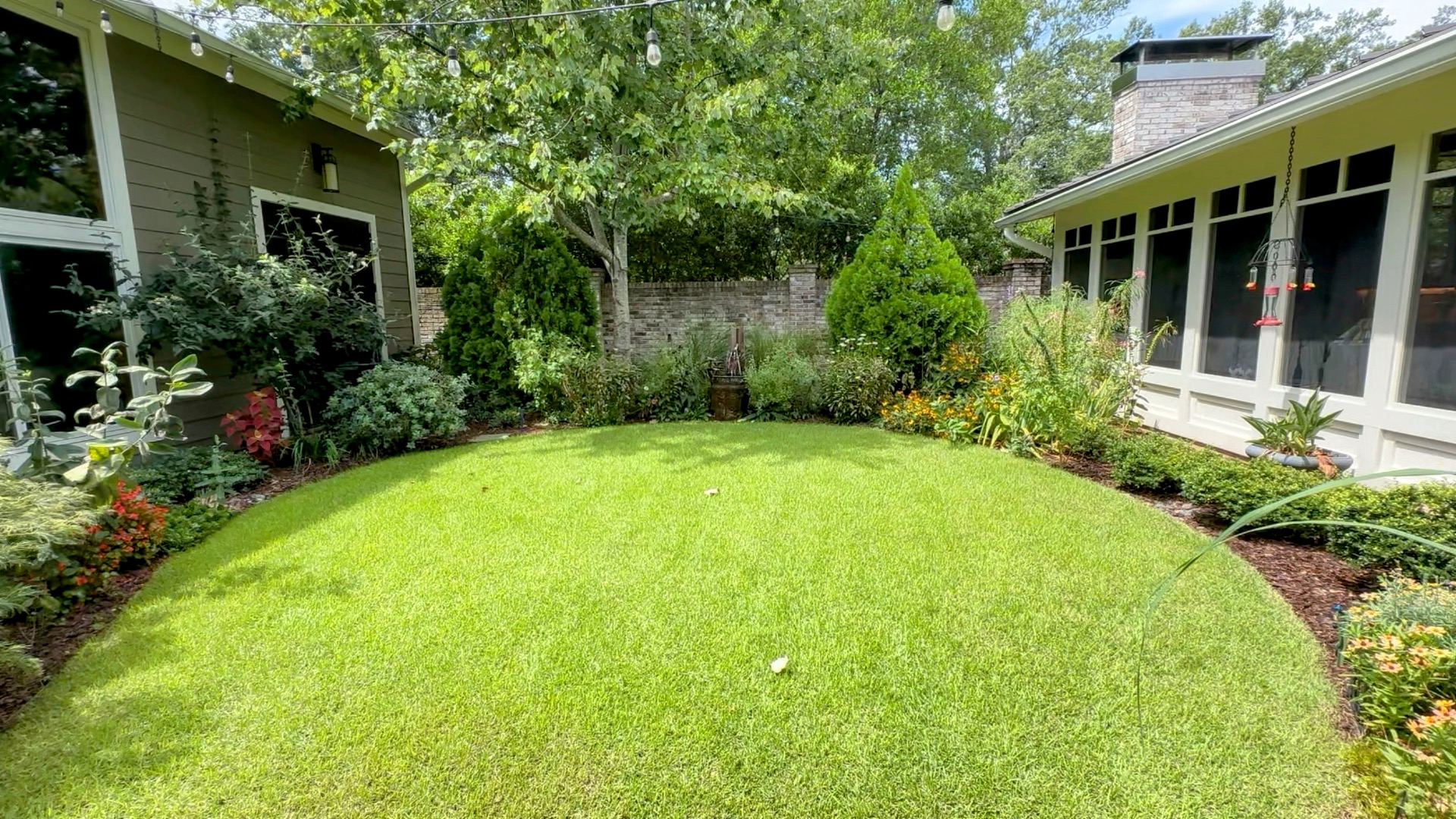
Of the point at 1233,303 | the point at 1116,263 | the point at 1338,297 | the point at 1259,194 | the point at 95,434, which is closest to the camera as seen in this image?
the point at 95,434

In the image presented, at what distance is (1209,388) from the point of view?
219 inches

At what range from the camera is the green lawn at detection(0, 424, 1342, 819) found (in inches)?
72.1

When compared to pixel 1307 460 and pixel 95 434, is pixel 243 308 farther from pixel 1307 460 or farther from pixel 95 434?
pixel 1307 460

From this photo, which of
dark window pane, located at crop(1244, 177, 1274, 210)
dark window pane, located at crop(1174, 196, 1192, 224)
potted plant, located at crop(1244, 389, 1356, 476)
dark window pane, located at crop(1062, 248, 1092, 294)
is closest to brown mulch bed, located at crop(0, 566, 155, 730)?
potted plant, located at crop(1244, 389, 1356, 476)

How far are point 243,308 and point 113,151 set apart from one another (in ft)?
4.30

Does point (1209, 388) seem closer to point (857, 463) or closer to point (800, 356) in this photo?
point (857, 463)

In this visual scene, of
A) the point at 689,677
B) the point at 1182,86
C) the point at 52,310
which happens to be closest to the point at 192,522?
the point at 52,310

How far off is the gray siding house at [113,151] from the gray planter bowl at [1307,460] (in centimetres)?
733

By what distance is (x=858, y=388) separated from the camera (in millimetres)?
6863

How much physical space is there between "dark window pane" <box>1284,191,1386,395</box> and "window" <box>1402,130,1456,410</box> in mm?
269

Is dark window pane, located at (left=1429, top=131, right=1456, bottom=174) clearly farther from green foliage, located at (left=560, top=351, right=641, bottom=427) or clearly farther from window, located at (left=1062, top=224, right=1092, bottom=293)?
green foliage, located at (left=560, top=351, right=641, bottom=427)

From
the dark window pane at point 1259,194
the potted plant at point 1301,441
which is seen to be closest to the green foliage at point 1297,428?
the potted plant at point 1301,441

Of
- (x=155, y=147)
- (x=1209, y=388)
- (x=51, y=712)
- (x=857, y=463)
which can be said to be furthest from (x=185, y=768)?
(x=1209, y=388)

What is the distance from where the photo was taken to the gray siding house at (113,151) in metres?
4.05
